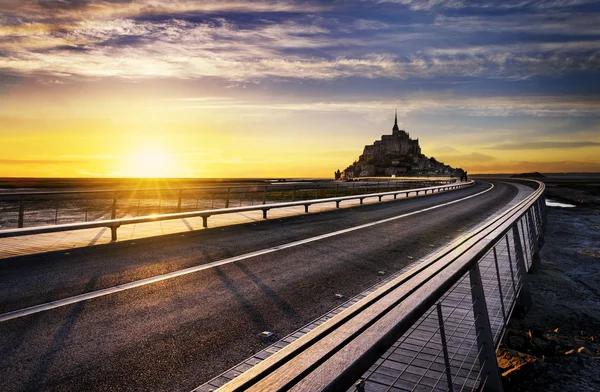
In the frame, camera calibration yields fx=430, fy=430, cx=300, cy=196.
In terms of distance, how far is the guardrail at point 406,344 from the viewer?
1.88 m

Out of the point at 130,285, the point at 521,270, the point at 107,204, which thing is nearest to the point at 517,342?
the point at 521,270

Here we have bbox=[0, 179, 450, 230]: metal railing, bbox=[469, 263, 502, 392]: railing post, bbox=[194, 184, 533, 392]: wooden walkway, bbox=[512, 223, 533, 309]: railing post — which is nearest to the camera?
bbox=[194, 184, 533, 392]: wooden walkway

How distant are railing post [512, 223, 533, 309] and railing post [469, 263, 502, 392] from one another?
4.04m

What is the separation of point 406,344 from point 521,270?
4080 millimetres

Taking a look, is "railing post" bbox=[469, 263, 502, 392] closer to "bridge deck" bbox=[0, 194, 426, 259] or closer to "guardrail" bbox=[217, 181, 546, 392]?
"guardrail" bbox=[217, 181, 546, 392]

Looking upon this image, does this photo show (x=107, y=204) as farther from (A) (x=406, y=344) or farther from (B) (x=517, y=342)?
(A) (x=406, y=344)

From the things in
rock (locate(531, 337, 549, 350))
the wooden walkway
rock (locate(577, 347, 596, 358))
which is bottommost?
rock (locate(577, 347, 596, 358))

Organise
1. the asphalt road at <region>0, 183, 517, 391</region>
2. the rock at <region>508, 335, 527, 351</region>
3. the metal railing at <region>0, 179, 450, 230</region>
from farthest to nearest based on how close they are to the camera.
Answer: the metal railing at <region>0, 179, 450, 230</region> → the rock at <region>508, 335, 527, 351</region> → the asphalt road at <region>0, 183, 517, 391</region>

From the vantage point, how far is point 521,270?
25.6 ft

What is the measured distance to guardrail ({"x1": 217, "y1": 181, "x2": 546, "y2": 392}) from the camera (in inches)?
74.2

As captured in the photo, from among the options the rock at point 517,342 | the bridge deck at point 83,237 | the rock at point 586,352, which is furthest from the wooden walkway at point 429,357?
the bridge deck at point 83,237

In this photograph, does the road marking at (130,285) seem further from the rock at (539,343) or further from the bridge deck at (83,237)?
the rock at (539,343)

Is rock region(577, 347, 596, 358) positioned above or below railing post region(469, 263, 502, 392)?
→ below

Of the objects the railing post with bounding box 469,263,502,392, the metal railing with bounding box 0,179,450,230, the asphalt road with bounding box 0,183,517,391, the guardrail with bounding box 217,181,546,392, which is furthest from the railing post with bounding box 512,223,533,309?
the metal railing with bounding box 0,179,450,230
